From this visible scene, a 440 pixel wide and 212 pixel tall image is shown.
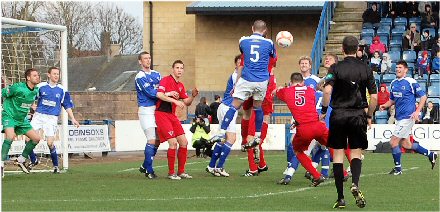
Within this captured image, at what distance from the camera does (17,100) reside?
715 inches

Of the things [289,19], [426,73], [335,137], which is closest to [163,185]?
[335,137]

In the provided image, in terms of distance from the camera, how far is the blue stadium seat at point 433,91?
32688 millimetres

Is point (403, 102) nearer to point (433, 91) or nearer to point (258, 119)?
point (258, 119)

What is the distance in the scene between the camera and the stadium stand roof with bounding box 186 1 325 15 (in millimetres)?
40219

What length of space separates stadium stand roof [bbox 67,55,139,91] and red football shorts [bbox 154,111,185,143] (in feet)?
158

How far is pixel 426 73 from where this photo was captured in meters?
33.3

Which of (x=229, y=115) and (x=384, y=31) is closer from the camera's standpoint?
(x=229, y=115)

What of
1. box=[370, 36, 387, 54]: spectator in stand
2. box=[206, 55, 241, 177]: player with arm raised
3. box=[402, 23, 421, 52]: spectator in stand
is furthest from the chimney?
box=[206, 55, 241, 177]: player with arm raised

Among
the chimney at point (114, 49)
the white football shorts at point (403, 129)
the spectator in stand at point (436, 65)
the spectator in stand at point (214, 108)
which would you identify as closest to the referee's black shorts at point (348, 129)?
the white football shorts at point (403, 129)

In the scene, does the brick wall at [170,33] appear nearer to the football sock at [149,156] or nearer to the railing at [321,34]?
the railing at [321,34]

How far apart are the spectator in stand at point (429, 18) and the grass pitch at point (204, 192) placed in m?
16.4

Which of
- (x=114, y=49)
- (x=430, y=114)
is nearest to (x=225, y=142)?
(x=430, y=114)

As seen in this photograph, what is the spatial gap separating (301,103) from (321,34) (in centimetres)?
2072

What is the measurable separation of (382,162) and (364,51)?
11.1 meters
